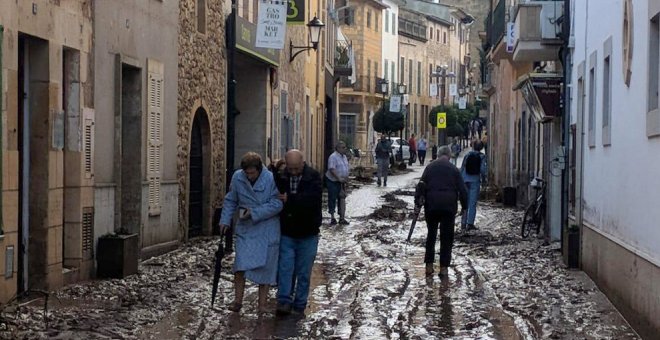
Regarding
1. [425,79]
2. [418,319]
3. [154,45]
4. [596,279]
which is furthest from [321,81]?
[425,79]

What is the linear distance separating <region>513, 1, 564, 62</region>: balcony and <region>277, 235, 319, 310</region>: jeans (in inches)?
404

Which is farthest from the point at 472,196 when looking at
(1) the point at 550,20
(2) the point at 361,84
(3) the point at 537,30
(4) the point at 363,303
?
(2) the point at 361,84

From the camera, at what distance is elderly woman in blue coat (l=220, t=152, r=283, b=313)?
1236 centimetres

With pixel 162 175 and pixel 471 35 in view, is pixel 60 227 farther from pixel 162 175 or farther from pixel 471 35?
pixel 471 35

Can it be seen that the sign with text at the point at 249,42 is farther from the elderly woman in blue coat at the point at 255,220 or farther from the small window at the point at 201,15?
the elderly woman in blue coat at the point at 255,220

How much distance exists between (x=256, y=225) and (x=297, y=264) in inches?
27.0

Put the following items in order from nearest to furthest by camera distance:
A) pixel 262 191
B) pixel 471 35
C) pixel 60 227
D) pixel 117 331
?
pixel 117 331 < pixel 262 191 < pixel 60 227 < pixel 471 35

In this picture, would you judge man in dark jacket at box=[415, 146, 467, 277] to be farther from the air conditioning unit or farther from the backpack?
the backpack

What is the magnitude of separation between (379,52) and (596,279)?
239 ft

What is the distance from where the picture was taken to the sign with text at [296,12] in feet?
93.5

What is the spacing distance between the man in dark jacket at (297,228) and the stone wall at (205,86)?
7379 mm

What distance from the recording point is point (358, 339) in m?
11.1

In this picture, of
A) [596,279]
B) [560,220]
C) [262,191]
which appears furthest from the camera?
[560,220]

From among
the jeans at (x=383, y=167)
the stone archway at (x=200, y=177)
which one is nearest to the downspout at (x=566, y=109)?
the stone archway at (x=200, y=177)
